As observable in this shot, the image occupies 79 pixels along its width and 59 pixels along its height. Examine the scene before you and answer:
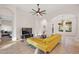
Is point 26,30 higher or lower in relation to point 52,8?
lower

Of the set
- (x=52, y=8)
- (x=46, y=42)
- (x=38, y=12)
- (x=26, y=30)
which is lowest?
(x=46, y=42)

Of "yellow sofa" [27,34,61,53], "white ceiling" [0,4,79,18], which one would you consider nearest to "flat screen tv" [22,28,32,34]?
"yellow sofa" [27,34,61,53]

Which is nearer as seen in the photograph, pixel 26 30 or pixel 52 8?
pixel 52 8

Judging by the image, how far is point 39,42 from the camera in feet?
12.2

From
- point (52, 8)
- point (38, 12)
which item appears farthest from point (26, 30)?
point (52, 8)

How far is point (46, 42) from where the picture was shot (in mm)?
3592

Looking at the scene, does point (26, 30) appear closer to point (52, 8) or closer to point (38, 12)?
point (38, 12)

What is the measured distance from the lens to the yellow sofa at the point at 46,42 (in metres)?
3.60

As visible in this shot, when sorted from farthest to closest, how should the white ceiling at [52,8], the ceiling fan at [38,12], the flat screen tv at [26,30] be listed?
the flat screen tv at [26,30], the ceiling fan at [38,12], the white ceiling at [52,8]

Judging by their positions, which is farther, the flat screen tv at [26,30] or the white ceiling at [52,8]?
the flat screen tv at [26,30]

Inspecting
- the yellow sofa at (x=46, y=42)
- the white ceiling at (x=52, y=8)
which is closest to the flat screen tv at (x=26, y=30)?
the yellow sofa at (x=46, y=42)

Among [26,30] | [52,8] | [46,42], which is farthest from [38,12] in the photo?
[46,42]

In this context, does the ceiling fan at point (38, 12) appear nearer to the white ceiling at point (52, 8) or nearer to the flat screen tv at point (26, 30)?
the white ceiling at point (52, 8)
